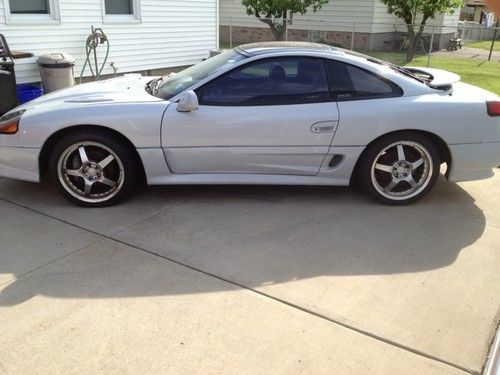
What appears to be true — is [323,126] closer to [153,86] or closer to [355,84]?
[355,84]

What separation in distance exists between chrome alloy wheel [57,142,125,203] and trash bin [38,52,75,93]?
481 cm

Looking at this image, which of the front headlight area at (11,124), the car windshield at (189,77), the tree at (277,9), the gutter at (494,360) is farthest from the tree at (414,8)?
the gutter at (494,360)

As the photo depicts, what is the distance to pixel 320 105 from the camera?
455cm

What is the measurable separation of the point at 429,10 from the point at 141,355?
17676mm

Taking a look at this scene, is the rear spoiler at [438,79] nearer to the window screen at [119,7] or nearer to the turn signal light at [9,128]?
the turn signal light at [9,128]

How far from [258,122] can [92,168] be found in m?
1.54

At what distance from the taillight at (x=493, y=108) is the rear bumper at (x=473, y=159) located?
0.27m

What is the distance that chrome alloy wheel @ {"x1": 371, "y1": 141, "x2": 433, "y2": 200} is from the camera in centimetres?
470

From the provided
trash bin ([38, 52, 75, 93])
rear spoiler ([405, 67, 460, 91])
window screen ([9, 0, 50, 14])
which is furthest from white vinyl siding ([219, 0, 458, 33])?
rear spoiler ([405, 67, 460, 91])

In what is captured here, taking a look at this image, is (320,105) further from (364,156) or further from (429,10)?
(429,10)

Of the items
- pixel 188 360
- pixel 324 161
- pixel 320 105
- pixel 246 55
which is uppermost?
pixel 246 55

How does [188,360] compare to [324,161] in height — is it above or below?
below

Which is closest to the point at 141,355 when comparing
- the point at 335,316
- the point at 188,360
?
the point at 188,360

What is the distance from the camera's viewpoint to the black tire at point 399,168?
183 inches
